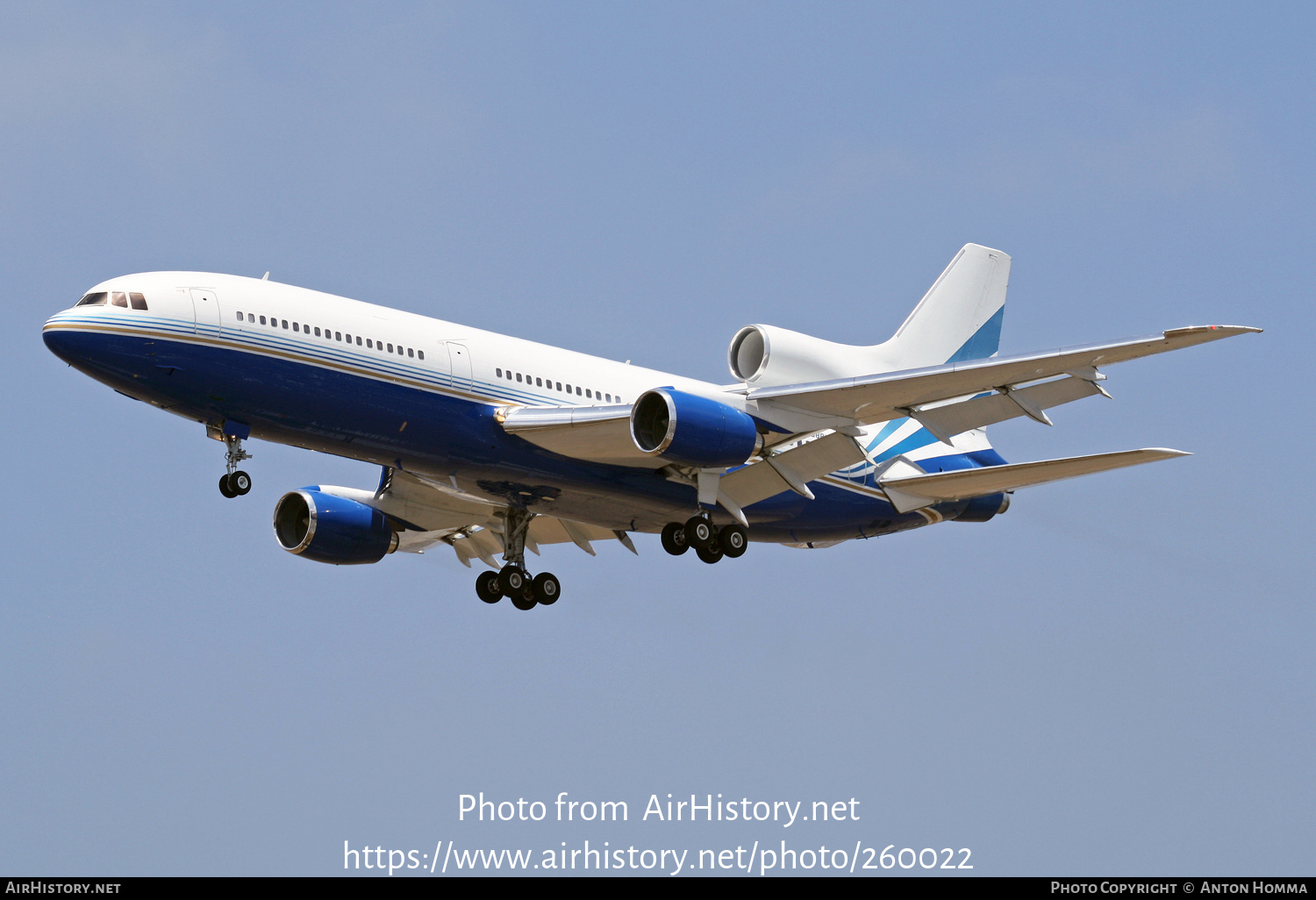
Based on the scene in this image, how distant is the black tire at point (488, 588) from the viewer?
124 feet

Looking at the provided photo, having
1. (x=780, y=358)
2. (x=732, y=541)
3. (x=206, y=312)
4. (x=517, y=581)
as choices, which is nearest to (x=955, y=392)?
(x=780, y=358)

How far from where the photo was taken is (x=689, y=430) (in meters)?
31.9

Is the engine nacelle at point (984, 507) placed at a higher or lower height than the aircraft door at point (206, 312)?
higher

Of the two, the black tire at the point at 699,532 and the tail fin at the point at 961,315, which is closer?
the black tire at the point at 699,532

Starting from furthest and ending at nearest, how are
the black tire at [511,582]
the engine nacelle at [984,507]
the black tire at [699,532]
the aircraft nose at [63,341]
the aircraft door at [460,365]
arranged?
the engine nacelle at [984,507], the black tire at [511,582], the black tire at [699,532], the aircraft door at [460,365], the aircraft nose at [63,341]

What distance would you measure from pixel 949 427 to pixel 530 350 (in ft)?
28.4

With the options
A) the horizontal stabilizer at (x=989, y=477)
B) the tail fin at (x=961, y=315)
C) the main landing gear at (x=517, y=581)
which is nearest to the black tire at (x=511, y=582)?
the main landing gear at (x=517, y=581)

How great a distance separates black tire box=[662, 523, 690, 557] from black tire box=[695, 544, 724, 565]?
0.28m

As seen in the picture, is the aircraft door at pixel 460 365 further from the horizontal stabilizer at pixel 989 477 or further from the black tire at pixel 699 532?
the horizontal stabilizer at pixel 989 477

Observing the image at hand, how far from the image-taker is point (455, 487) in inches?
1359

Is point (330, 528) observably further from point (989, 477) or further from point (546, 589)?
point (989, 477)

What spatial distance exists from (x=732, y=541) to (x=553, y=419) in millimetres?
5612

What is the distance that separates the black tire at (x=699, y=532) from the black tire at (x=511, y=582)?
4448 millimetres

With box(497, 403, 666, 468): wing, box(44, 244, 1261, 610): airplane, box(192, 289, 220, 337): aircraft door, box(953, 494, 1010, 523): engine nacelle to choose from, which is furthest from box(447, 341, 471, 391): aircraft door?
box(953, 494, 1010, 523): engine nacelle
